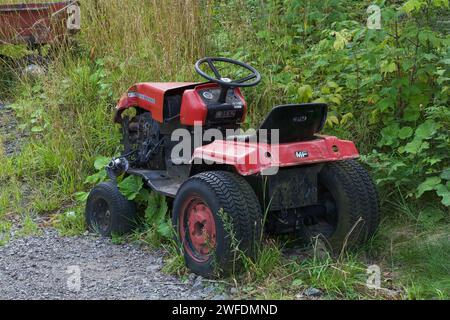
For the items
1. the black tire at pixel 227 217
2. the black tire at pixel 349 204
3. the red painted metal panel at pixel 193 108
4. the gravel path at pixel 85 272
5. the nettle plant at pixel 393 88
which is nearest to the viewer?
the black tire at pixel 227 217

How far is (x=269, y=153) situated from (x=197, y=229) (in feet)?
2.30

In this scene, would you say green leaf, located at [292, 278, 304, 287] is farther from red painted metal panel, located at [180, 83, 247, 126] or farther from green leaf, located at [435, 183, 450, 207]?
red painted metal panel, located at [180, 83, 247, 126]

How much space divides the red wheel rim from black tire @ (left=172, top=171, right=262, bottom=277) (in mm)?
22

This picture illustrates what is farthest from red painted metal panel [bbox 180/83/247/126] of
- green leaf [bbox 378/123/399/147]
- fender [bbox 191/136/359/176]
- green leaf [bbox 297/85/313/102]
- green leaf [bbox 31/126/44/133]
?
green leaf [bbox 31/126/44/133]

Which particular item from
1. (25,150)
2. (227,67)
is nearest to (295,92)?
(227,67)

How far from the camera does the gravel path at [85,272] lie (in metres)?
4.29

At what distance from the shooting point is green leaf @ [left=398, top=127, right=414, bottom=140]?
5531 mm

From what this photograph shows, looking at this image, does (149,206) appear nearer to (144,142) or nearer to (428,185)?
(144,142)

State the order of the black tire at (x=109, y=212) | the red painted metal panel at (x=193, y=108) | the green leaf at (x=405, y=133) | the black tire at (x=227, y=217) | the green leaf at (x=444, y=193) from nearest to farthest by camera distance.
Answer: the black tire at (x=227, y=217), the green leaf at (x=444, y=193), the red painted metal panel at (x=193, y=108), the black tire at (x=109, y=212), the green leaf at (x=405, y=133)

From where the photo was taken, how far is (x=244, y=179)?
14.4ft

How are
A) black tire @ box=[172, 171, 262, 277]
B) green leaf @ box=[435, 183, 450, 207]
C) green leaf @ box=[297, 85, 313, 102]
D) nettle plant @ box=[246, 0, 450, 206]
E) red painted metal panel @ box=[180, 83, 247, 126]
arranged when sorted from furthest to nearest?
green leaf @ box=[297, 85, 313, 102] < nettle plant @ box=[246, 0, 450, 206] < red painted metal panel @ box=[180, 83, 247, 126] < green leaf @ box=[435, 183, 450, 207] < black tire @ box=[172, 171, 262, 277]

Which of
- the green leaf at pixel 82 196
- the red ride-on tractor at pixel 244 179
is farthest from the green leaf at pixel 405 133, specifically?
the green leaf at pixel 82 196

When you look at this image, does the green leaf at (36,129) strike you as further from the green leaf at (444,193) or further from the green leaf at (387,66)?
the green leaf at (444,193)

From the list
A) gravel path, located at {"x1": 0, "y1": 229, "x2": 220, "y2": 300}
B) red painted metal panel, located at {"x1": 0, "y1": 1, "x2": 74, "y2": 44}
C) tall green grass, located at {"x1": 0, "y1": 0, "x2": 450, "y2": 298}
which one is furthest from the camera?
red painted metal panel, located at {"x1": 0, "y1": 1, "x2": 74, "y2": 44}
